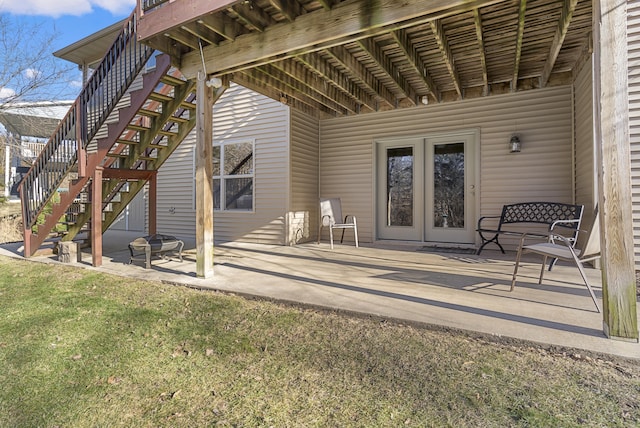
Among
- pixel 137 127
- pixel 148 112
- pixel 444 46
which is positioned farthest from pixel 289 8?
pixel 137 127

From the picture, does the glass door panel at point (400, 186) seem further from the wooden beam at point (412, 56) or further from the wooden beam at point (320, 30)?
the wooden beam at point (320, 30)

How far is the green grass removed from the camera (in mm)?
1383

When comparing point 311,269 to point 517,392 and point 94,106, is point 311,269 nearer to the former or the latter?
point 517,392

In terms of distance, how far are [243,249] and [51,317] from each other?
321cm

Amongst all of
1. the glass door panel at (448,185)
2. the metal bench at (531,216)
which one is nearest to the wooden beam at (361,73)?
the glass door panel at (448,185)

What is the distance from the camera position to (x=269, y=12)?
3148 mm

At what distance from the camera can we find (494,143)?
5.38 metres

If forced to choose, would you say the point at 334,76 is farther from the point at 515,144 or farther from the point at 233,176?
the point at 233,176

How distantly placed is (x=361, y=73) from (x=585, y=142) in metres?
3.00

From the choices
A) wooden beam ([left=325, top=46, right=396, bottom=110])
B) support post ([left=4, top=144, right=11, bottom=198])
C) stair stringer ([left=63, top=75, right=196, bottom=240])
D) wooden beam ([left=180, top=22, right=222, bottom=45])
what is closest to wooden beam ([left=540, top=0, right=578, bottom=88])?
wooden beam ([left=325, top=46, right=396, bottom=110])

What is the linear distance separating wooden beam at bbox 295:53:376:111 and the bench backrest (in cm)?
285

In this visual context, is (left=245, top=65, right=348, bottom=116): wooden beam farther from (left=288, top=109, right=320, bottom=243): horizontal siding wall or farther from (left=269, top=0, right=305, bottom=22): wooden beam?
(left=269, top=0, right=305, bottom=22): wooden beam

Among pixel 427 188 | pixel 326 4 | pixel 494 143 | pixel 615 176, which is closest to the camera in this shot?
pixel 615 176

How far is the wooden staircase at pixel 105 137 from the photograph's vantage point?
390 cm
